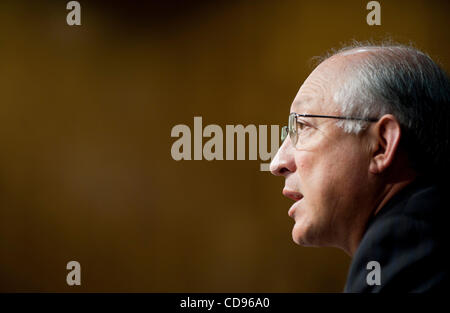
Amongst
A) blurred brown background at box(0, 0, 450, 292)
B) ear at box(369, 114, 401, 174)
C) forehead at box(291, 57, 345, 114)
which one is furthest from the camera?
blurred brown background at box(0, 0, 450, 292)

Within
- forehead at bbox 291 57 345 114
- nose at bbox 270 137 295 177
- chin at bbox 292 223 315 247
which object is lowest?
chin at bbox 292 223 315 247

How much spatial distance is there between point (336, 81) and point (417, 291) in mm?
572

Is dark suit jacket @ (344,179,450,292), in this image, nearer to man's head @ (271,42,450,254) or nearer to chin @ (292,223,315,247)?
man's head @ (271,42,450,254)

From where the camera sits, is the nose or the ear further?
the nose

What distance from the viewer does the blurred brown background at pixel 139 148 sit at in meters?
3.54

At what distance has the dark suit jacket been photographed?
95 cm

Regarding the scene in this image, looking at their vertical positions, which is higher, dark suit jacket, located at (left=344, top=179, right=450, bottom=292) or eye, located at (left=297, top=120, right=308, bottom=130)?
eye, located at (left=297, top=120, right=308, bottom=130)

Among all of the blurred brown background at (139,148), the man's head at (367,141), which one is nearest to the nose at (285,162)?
the man's head at (367,141)

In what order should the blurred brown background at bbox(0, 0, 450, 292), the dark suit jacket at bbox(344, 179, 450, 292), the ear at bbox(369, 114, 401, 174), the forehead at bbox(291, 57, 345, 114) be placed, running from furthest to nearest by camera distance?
1. the blurred brown background at bbox(0, 0, 450, 292)
2. the forehead at bbox(291, 57, 345, 114)
3. the ear at bbox(369, 114, 401, 174)
4. the dark suit jacket at bbox(344, 179, 450, 292)

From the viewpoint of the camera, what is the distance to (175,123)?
3.61 meters

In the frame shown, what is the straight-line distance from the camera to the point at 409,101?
1174 mm

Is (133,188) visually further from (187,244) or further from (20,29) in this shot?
(20,29)

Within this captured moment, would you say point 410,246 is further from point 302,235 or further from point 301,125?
point 301,125

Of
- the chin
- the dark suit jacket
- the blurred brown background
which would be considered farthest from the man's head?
the blurred brown background
